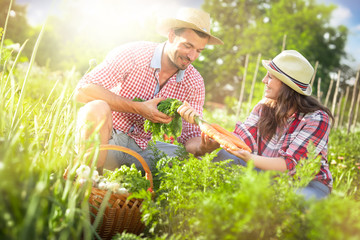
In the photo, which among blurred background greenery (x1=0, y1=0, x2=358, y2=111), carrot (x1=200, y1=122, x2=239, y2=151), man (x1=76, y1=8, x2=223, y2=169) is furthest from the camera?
blurred background greenery (x1=0, y1=0, x2=358, y2=111)

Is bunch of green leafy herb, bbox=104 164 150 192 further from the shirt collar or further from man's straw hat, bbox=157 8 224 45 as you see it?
man's straw hat, bbox=157 8 224 45

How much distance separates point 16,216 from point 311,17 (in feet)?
84.1

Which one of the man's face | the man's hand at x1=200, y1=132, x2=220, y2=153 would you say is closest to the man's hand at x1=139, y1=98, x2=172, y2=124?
the man's hand at x1=200, y1=132, x2=220, y2=153

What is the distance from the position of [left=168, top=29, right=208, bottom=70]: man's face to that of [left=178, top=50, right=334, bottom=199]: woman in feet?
2.30

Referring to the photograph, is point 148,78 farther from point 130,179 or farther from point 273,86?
point 130,179

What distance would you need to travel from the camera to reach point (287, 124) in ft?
9.29

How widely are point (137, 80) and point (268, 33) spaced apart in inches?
803

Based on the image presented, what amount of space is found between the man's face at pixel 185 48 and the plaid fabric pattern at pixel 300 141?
40.2 inches

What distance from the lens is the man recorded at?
2992mm

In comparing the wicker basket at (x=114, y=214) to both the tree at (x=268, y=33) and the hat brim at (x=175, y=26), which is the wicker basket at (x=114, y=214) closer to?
the hat brim at (x=175, y=26)

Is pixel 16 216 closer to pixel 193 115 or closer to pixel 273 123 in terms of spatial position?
pixel 193 115

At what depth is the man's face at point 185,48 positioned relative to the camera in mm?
3100

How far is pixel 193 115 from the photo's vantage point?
8.46 ft

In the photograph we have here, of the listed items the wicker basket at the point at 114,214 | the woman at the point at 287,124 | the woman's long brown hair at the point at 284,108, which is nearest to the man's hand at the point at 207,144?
the woman at the point at 287,124
